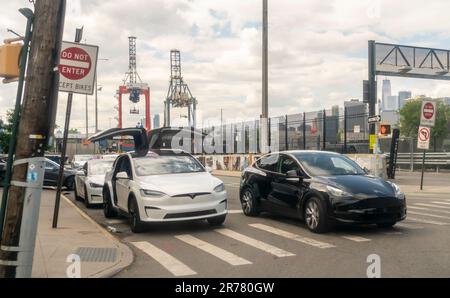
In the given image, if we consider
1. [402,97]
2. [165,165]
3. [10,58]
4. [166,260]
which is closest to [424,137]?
[165,165]

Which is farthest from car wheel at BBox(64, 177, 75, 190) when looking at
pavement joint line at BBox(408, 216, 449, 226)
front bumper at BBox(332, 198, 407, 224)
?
front bumper at BBox(332, 198, 407, 224)

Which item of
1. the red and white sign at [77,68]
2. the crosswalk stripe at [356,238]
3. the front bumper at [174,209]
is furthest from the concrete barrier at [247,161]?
the red and white sign at [77,68]

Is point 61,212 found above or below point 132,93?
below

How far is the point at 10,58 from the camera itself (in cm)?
541

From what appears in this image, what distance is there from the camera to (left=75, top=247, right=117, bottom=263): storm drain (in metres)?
7.56

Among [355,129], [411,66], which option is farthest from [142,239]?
[411,66]

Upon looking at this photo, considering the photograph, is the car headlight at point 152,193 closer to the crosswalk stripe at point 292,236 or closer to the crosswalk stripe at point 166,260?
the crosswalk stripe at point 166,260

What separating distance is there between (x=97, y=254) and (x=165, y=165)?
3.34 m

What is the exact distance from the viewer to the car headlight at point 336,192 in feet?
30.1

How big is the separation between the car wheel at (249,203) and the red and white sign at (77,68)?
4.36m

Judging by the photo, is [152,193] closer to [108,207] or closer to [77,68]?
[77,68]

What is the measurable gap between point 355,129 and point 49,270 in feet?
81.0
